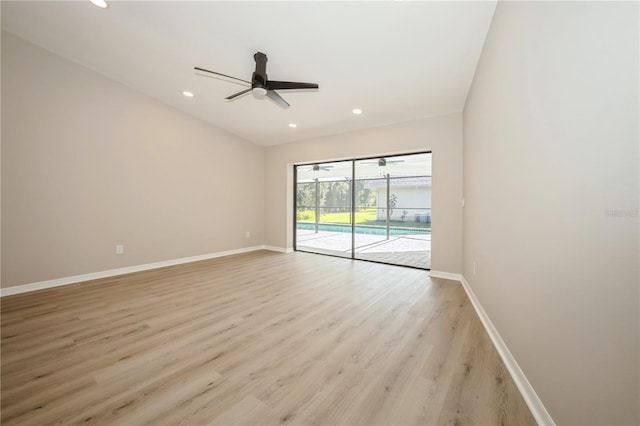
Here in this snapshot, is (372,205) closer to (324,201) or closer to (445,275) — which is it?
(324,201)

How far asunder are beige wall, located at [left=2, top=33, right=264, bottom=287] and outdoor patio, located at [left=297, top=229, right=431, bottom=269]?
2.66m

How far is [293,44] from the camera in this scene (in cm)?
266

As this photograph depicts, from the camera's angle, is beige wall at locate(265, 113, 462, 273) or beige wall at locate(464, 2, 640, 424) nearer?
beige wall at locate(464, 2, 640, 424)

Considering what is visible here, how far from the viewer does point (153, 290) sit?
322cm

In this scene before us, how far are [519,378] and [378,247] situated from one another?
4.82 metres

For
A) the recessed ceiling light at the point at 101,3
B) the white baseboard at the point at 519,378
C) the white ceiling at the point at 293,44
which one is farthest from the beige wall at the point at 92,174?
the white baseboard at the point at 519,378

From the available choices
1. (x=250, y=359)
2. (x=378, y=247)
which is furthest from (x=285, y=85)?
(x=378, y=247)

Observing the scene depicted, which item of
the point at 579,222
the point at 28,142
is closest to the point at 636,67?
the point at 579,222

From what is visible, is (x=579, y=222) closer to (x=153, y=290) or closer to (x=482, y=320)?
(x=482, y=320)

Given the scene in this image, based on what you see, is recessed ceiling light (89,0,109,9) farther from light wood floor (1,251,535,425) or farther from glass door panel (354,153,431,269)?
glass door panel (354,153,431,269)

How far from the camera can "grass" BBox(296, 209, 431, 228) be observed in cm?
570

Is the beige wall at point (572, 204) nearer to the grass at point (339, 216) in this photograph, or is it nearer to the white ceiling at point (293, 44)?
the white ceiling at point (293, 44)

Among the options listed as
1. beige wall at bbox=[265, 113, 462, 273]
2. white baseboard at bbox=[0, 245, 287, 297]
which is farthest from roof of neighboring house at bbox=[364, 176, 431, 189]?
white baseboard at bbox=[0, 245, 287, 297]

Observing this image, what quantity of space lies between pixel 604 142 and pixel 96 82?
5.50 m
